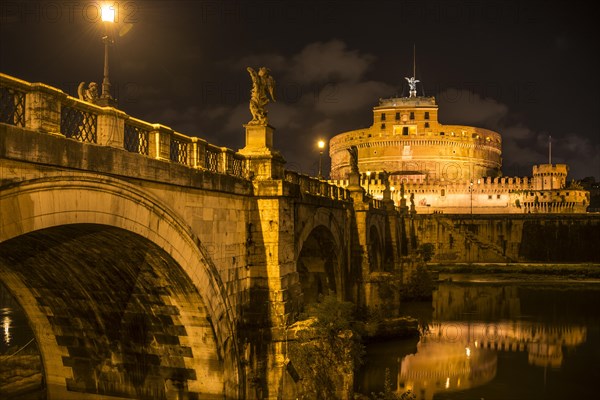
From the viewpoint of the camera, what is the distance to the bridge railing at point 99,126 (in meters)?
7.96

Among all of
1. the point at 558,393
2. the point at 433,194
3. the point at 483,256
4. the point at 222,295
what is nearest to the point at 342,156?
the point at 433,194

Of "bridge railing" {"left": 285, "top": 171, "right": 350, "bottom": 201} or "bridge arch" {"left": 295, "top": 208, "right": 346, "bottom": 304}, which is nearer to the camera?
"bridge railing" {"left": 285, "top": 171, "right": 350, "bottom": 201}

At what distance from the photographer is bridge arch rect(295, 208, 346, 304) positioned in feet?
81.7

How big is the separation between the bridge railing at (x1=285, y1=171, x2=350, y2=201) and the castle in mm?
55030

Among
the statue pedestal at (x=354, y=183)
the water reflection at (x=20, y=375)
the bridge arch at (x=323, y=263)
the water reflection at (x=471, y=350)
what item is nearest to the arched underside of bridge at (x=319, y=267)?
the bridge arch at (x=323, y=263)

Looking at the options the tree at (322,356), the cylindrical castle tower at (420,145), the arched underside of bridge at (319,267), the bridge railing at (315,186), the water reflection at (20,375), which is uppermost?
the cylindrical castle tower at (420,145)

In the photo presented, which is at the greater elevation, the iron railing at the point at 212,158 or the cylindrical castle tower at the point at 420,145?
the cylindrical castle tower at the point at 420,145

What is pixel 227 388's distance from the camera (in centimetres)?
1378

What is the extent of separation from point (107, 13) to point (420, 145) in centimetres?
8939

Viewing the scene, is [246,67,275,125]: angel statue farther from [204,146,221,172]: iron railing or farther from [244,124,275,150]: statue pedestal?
[204,146,221,172]: iron railing

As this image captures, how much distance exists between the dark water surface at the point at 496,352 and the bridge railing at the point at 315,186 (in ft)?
24.5

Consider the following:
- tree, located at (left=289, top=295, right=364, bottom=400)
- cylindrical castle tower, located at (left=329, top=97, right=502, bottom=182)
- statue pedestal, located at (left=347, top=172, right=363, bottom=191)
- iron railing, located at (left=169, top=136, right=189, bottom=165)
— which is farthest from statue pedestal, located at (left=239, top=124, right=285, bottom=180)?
cylindrical castle tower, located at (left=329, top=97, right=502, bottom=182)

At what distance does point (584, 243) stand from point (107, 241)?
208ft

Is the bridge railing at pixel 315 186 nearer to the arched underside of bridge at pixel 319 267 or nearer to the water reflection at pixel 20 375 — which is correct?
the arched underside of bridge at pixel 319 267
